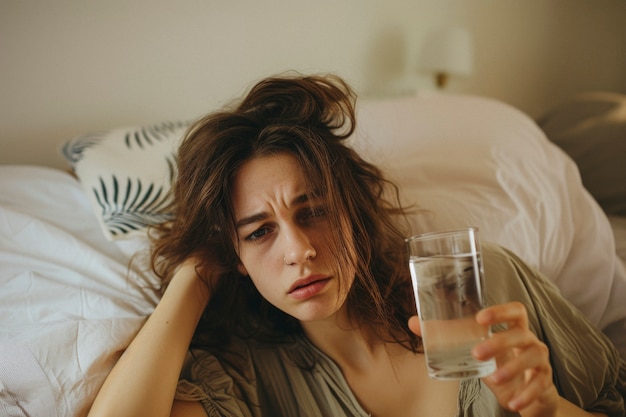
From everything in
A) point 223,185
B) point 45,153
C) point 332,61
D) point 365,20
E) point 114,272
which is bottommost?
point 114,272

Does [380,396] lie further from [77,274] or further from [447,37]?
[447,37]

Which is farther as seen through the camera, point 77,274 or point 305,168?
point 77,274

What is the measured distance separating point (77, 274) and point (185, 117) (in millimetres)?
939

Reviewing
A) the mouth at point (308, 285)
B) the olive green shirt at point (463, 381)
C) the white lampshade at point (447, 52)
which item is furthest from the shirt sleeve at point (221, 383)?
the white lampshade at point (447, 52)

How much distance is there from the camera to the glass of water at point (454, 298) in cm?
71

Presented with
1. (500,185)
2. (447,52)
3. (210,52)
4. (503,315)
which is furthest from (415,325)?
(447,52)

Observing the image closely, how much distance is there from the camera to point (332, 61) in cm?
229

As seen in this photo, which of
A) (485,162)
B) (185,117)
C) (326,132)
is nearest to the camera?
(326,132)

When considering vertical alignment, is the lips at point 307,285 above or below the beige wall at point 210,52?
below

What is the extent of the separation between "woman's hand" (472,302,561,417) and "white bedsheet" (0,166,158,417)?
29.4 inches

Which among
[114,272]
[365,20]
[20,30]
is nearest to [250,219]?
[114,272]

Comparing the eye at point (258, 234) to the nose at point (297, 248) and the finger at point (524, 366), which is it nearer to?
the nose at point (297, 248)

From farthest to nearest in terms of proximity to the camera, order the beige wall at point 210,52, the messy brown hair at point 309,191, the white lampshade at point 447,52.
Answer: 1. the white lampshade at point 447,52
2. the beige wall at point 210,52
3. the messy brown hair at point 309,191

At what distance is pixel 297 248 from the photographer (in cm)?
100
